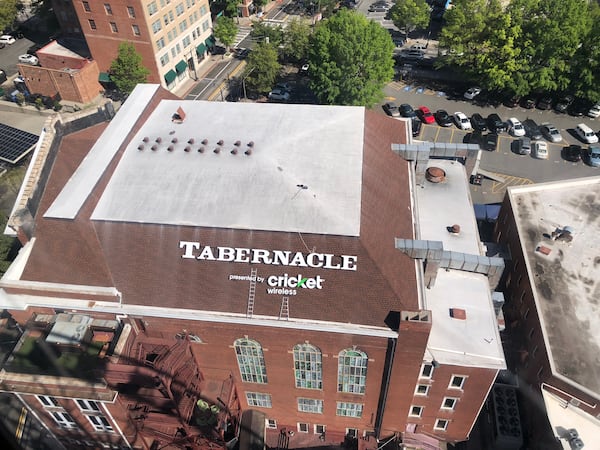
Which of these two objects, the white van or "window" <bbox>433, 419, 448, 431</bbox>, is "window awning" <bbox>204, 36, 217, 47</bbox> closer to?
the white van

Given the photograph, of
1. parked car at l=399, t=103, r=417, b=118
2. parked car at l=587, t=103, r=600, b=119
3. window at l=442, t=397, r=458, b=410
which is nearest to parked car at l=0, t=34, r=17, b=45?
parked car at l=399, t=103, r=417, b=118

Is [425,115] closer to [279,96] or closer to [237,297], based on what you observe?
[279,96]

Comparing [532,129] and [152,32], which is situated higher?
[152,32]

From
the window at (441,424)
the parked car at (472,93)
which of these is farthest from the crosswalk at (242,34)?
the window at (441,424)

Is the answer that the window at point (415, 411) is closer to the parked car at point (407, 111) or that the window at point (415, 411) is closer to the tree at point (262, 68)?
the parked car at point (407, 111)

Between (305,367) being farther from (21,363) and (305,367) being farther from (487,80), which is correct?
(487,80)

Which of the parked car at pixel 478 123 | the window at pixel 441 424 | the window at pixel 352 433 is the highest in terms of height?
the parked car at pixel 478 123

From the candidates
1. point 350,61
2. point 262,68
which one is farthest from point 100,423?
point 262,68
